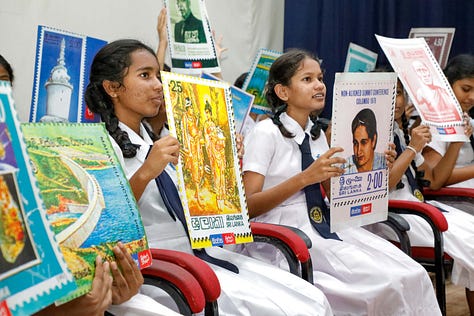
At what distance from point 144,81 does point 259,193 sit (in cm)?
58

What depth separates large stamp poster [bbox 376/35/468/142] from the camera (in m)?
2.58

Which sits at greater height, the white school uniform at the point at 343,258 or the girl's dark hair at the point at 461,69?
the girl's dark hair at the point at 461,69

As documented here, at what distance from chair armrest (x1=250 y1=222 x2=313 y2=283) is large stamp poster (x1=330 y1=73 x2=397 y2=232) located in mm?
174

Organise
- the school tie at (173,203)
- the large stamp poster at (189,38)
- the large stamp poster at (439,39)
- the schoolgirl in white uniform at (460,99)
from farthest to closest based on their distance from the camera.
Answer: the large stamp poster at (439,39) → the schoolgirl in white uniform at (460,99) → the large stamp poster at (189,38) → the school tie at (173,203)

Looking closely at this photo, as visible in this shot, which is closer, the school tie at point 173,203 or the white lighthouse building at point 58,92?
the school tie at point 173,203

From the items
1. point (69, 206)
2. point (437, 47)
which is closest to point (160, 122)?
point (69, 206)

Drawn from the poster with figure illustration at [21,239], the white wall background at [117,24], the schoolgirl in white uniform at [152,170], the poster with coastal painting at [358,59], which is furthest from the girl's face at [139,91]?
the poster with coastal painting at [358,59]

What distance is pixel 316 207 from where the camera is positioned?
8.01ft

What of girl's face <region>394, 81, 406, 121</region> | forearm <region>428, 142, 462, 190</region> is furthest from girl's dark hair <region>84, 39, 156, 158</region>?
forearm <region>428, 142, 462, 190</region>

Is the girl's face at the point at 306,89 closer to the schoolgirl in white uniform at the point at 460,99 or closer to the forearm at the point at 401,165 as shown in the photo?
the forearm at the point at 401,165

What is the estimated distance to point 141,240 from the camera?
1.43 m

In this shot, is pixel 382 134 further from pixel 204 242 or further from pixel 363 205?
pixel 204 242

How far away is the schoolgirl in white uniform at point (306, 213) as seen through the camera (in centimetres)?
223

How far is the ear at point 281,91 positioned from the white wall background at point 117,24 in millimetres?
1246
